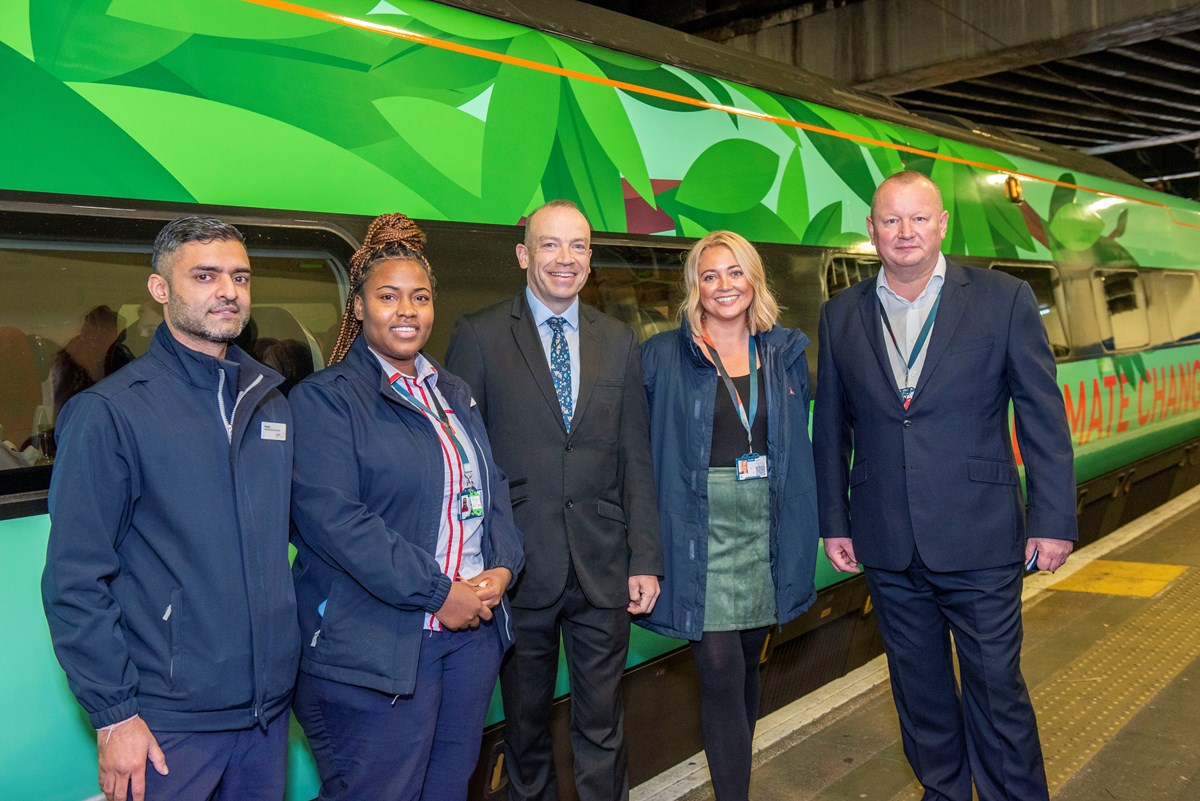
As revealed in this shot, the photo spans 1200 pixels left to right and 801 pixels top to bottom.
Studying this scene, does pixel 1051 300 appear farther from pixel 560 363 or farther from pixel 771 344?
pixel 560 363

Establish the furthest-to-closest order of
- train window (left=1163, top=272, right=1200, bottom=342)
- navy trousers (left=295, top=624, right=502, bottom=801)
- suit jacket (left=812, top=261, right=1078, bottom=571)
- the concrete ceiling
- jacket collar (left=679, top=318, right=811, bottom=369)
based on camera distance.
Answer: the concrete ceiling < train window (left=1163, top=272, right=1200, bottom=342) < jacket collar (left=679, top=318, right=811, bottom=369) < suit jacket (left=812, top=261, right=1078, bottom=571) < navy trousers (left=295, top=624, right=502, bottom=801)

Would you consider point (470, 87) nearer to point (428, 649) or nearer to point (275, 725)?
point (428, 649)

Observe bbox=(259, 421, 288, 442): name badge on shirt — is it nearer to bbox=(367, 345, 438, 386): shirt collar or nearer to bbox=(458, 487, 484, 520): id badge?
bbox=(367, 345, 438, 386): shirt collar

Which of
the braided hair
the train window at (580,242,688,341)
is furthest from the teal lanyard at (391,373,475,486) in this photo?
the train window at (580,242,688,341)

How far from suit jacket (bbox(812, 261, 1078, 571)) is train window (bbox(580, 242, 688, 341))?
938 millimetres

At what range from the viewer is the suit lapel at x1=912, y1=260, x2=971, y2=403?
114 inches

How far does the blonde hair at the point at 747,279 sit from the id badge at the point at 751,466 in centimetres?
38

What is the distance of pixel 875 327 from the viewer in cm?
302

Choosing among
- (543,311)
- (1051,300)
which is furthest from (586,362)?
(1051,300)

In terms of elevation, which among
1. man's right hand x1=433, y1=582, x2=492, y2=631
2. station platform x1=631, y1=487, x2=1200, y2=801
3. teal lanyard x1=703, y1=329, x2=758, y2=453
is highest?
teal lanyard x1=703, y1=329, x2=758, y2=453

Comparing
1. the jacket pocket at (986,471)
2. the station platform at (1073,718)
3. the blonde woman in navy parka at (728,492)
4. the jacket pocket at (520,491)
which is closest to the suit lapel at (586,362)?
the jacket pocket at (520,491)

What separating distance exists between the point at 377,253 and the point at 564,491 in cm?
79

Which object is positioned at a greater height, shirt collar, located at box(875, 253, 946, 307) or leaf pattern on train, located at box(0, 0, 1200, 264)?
leaf pattern on train, located at box(0, 0, 1200, 264)

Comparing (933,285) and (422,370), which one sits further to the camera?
(933,285)
